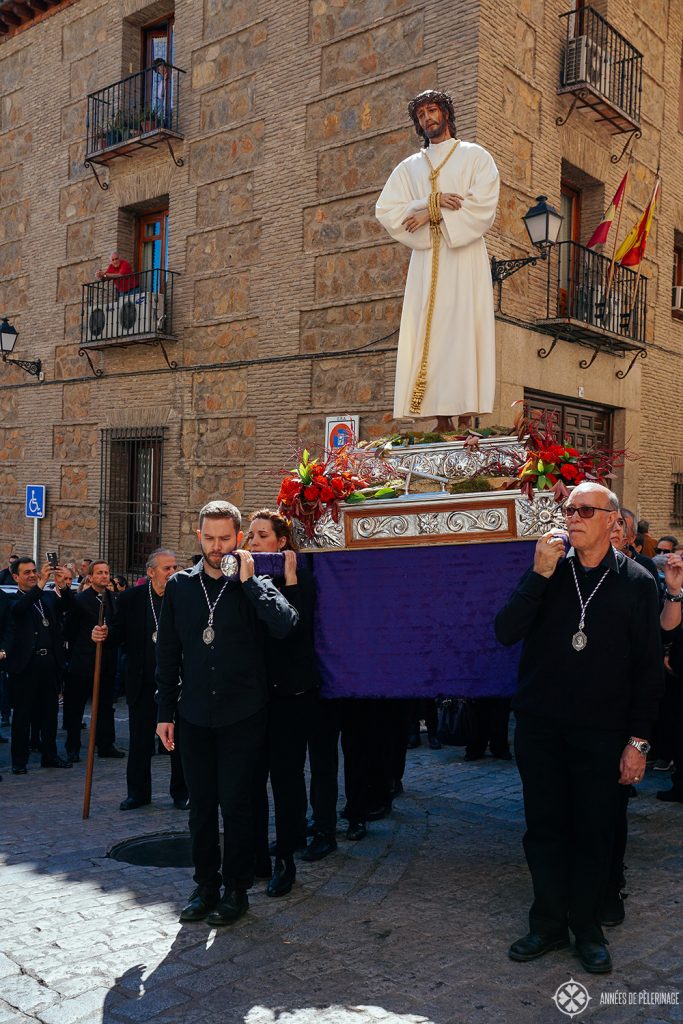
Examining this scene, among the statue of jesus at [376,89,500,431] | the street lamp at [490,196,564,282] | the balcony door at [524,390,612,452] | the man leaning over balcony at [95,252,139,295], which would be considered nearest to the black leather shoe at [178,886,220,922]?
the statue of jesus at [376,89,500,431]

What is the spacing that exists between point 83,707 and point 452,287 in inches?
202

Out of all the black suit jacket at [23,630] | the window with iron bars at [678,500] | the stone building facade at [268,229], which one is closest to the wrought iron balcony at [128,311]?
the stone building facade at [268,229]

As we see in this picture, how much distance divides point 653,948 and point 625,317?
1097 centimetres

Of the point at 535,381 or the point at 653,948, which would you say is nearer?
the point at 653,948

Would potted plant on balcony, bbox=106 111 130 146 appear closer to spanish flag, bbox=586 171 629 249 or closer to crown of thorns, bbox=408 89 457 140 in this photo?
spanish flag, bbox=586 171 629 249

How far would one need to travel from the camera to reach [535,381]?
40.2 feet

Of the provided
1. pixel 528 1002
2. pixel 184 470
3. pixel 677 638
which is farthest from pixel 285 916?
pixel 184 470

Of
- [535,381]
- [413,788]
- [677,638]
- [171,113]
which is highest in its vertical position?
[171,113]

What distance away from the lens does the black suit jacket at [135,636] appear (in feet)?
23.1

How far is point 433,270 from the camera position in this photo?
608cm

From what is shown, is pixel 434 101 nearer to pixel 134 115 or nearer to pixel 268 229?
pixel 268 229

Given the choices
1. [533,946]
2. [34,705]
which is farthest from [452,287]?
[34,705]

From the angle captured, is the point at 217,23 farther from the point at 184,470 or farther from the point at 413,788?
the point at 413,788

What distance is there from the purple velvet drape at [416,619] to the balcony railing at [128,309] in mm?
9984
